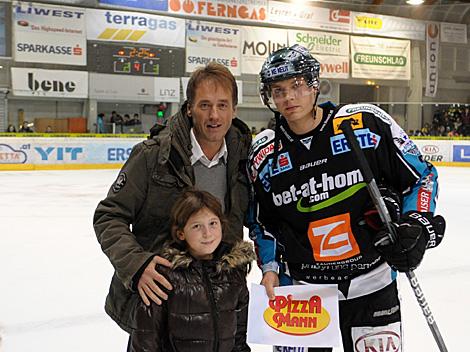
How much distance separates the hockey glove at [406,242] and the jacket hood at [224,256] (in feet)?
1.09

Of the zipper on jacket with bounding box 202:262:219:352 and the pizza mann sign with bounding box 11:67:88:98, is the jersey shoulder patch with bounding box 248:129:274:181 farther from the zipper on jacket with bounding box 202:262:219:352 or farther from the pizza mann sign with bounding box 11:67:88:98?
the pizza mann sign with bounding box 11:67:88:98

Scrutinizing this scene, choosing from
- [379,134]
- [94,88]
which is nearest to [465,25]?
[94,88]

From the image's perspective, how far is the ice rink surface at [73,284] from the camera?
2506 mm

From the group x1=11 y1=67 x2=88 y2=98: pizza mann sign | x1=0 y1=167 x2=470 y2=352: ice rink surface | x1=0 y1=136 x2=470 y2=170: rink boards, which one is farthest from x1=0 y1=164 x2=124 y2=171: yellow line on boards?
x1=0 y1=167 x2=470 y2=352: ice rink surface

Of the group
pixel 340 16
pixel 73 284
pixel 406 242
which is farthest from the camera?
Result: pixel 340 16

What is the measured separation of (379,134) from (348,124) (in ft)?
0.27

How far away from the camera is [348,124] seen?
1502mm

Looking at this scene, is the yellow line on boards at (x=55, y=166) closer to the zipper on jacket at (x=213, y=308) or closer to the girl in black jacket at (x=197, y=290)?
the girl in black jacket at (x=197, y=290)

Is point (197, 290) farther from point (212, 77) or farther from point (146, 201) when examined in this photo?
point (212, 77)

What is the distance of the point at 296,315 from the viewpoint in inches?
61.3

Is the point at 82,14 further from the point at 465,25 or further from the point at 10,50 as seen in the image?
the point at 465,25

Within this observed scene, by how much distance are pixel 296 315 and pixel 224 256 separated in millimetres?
272

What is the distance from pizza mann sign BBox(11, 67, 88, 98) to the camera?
12.6 m

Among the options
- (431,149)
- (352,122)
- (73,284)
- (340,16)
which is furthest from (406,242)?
(340,16)
